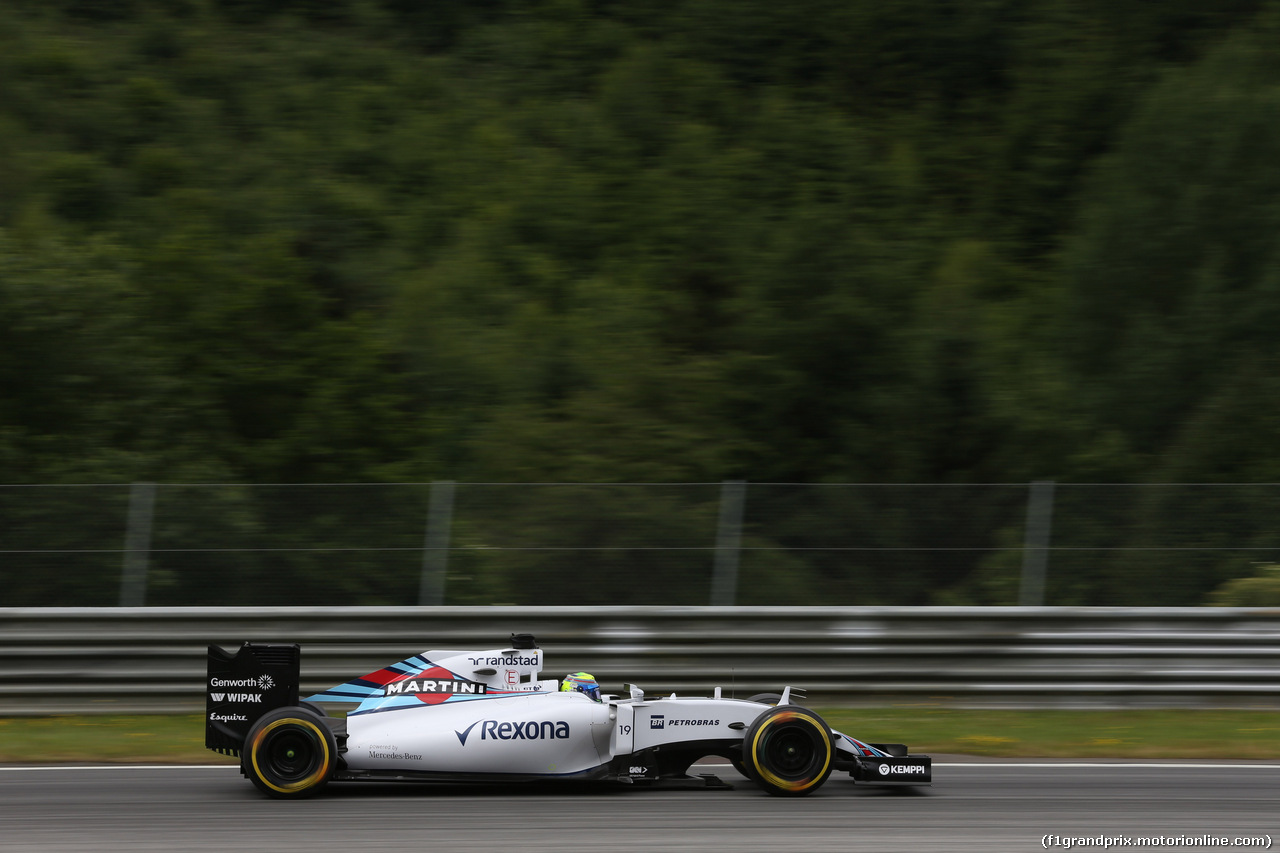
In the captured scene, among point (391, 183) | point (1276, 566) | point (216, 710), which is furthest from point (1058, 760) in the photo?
point (391, 183)

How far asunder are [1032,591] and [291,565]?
5.83 meters

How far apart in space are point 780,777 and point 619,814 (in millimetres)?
920

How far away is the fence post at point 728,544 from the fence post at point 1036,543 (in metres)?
2.28

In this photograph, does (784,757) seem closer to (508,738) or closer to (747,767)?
(747,767)

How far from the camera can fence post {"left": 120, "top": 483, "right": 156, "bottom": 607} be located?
10117mm

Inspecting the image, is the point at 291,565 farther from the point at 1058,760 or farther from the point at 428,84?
the point at 428,84

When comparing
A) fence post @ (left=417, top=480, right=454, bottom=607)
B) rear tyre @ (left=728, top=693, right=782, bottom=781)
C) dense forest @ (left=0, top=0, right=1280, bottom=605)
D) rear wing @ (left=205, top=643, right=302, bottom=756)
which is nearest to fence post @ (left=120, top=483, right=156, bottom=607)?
fence post @ (left=417, top=480, right=454, bottom=607)

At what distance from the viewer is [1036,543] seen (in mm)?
10469

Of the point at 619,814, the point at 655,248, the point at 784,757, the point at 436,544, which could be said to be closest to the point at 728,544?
the point at 436,544

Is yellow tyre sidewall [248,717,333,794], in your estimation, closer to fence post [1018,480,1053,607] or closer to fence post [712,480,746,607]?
fence post [712,480,746,607]

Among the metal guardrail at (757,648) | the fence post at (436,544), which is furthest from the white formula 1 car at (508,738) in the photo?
the fence post at (436,544)

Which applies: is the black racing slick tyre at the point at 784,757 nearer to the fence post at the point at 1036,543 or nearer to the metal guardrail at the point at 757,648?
the metal guardrail at the point at 757,648

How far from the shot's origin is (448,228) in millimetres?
21938

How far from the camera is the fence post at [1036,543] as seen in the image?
10406 millimetres
